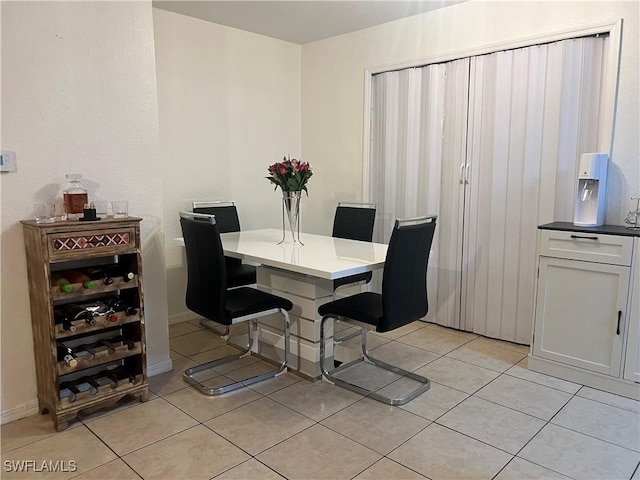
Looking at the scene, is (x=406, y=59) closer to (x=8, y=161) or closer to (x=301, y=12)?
(x=301, y=12)

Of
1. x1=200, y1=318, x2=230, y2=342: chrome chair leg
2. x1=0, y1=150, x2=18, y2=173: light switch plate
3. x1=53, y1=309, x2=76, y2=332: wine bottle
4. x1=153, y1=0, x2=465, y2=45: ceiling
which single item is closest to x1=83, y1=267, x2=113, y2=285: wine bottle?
x1=53, y1=309, x2=76, y2=332: wine bottle

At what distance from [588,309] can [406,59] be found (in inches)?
94.6

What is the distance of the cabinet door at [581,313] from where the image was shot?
2674 mm

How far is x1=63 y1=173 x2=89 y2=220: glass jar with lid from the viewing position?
2.39 metres

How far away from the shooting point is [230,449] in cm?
216

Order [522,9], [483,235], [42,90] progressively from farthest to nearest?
[483,235], [522,9], [42,90]

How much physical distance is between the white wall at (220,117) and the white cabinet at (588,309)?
8.68 feet

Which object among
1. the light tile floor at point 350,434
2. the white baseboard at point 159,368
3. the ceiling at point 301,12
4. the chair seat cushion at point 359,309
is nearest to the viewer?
the light tile floor at point 350,434

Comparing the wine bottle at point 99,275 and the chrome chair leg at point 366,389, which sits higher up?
the wine bottle at point 99,275

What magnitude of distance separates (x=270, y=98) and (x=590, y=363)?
348 cm

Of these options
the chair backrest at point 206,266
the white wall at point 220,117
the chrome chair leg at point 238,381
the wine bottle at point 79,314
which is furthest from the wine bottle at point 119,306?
the white wall at point 220,117

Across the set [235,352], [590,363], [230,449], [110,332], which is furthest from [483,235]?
[110,332]

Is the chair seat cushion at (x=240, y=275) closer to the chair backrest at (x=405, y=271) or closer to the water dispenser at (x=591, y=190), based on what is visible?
the chair backrest at (x=405, y=271)

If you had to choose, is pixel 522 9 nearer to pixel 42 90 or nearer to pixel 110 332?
pixel 42 90
